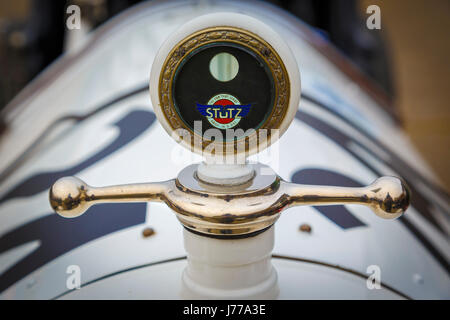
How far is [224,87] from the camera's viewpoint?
556 millimetres

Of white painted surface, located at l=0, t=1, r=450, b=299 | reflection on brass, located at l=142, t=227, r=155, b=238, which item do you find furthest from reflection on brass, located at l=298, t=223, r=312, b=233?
reflection on brass, located at l=142, t=227, r=155, b=238

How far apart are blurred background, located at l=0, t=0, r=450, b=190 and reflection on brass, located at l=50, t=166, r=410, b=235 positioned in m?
1.11

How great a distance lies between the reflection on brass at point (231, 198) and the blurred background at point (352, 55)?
111 cm

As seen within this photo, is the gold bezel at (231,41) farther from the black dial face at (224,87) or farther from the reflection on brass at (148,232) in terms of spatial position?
the reflection on brass at (148,232)

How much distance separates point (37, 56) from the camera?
2477mm

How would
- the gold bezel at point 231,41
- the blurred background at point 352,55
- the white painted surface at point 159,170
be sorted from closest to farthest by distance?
1. the gold bezel at point 231,41
2. the white painted surface at point 159,170
3. the blurred background at point 352,55

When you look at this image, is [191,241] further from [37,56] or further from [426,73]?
[426,73]

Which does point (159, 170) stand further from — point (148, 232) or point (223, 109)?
point (223, 109)

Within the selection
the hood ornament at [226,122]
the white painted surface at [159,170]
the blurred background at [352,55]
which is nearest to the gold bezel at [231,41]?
the hood ornament at [226,122]

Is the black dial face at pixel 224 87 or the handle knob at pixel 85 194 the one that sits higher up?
the black dial face at pixel 224 87

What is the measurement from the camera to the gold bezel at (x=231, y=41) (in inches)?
21.2

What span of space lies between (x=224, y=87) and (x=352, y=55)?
1828 mm

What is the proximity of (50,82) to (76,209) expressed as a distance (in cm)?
103
